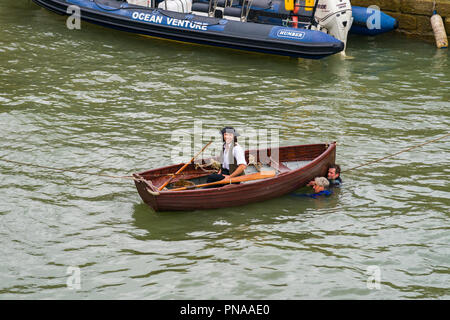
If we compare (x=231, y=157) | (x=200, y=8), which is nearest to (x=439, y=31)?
(x=200, y=8)

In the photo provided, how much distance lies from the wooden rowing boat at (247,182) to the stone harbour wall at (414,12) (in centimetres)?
1033

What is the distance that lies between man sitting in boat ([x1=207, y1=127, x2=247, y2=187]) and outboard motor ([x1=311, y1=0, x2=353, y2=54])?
9057mm

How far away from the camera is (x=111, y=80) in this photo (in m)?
16.1

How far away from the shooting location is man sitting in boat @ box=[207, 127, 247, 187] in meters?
10.2

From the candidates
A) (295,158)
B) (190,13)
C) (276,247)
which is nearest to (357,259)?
(276,247)

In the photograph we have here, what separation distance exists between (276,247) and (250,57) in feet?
33.2

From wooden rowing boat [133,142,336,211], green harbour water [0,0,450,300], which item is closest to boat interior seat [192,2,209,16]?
green harbour water [0,0,450,300]

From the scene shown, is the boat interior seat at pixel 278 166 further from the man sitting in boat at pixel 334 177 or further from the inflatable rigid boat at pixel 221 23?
the inflatable rigid boat at pixel 221 23

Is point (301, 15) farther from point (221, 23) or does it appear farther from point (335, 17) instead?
point (221, 23)

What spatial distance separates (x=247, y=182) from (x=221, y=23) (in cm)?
891

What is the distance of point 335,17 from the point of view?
18.1 metres

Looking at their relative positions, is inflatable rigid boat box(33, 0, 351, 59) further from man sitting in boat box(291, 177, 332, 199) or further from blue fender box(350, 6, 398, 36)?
man sitting in boat box(291, 177, 332, 199)

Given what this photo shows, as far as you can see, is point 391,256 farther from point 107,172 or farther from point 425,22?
point 425,22
